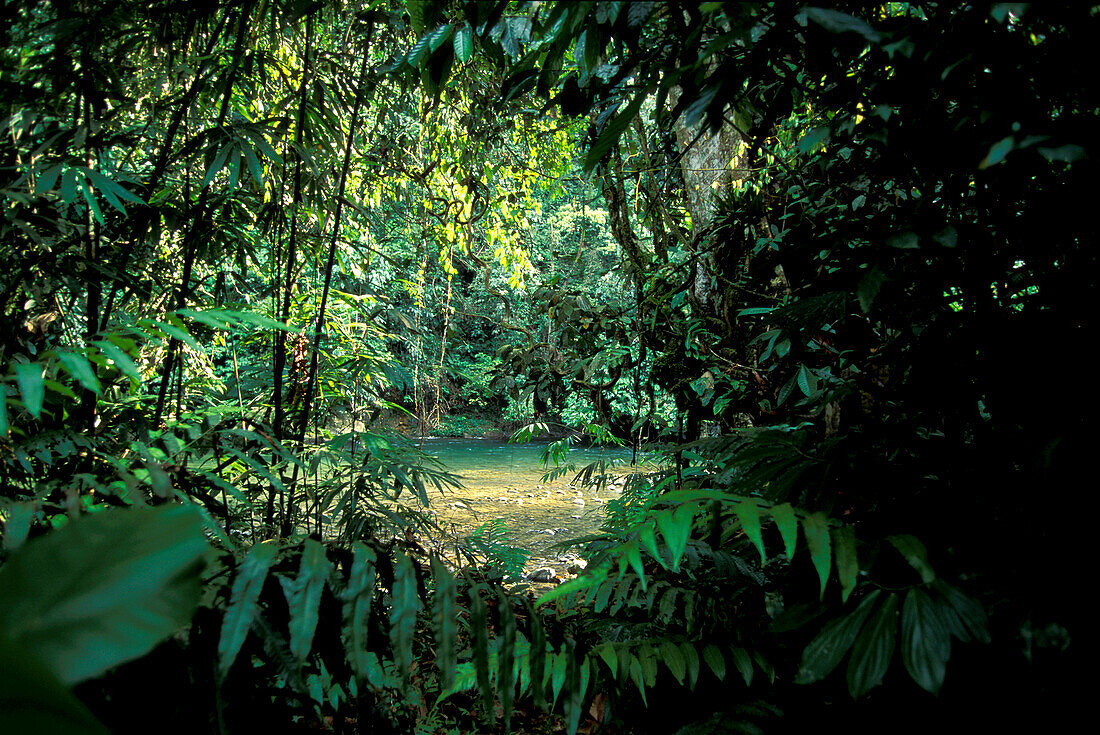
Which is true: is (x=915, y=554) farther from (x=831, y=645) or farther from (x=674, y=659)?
(x=674, y=659)

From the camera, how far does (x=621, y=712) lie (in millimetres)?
1193

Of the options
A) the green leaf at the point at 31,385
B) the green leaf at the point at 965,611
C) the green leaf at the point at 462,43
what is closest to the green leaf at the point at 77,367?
the green leaf at the point at 31,385

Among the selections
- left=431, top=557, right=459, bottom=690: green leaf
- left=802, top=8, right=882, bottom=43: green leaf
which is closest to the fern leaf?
left=431, top=557, right=459, bottom=690: green leaf

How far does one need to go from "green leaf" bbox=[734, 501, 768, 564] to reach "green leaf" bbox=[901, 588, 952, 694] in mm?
179

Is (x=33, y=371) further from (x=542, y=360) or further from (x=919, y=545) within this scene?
(x=542, y=360)

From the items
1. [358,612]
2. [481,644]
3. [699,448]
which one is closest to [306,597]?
[358,612]

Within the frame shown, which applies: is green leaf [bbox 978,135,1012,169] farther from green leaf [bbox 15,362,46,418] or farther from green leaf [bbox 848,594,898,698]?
green leaf [bbox 15,362,46,418]

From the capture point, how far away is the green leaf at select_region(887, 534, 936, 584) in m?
0.66

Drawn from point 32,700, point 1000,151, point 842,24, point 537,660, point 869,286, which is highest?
point 842,24

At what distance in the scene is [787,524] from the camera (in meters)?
0.71

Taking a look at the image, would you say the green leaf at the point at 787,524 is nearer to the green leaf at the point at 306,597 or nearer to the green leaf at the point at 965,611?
the green leaf at the point at 965,611

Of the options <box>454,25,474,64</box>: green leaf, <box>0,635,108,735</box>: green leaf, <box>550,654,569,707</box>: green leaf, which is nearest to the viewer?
<box>0,635,108,735</box>: green leaf

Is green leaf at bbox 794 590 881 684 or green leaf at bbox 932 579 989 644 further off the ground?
green leaf at bbox 932 579 989 644

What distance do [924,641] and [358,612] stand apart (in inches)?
Answer: 26.8
